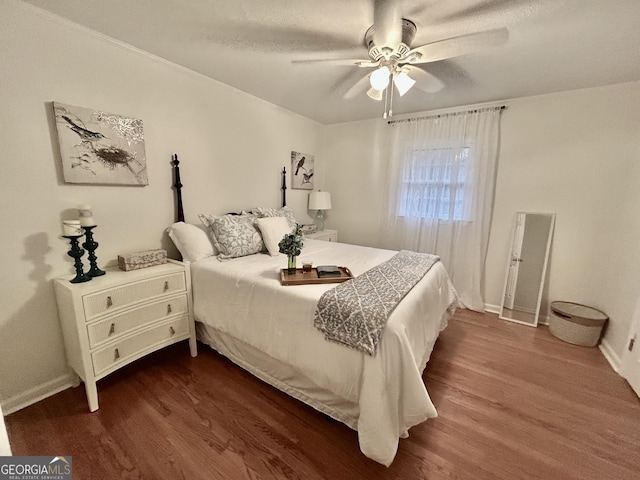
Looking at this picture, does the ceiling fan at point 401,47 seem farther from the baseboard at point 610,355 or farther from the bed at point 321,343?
the baseboard at point 610,355

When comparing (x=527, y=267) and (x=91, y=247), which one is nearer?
(x=91, y=247)

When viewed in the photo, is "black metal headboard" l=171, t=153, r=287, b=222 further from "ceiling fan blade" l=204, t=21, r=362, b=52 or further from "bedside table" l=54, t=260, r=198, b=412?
"ceiling fan blade" l=204, t=21, r=362, b=52

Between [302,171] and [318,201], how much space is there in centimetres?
49

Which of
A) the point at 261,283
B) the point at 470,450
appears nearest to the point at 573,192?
the point at 470,450

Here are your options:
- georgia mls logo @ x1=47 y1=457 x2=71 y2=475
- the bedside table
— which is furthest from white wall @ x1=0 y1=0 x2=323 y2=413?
georgia mls logo @ x1=47 y1=457 x2=71 y2=475

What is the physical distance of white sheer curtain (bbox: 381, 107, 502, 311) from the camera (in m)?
2.91

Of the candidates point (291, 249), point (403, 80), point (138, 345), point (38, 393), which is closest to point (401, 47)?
point (403, 80)

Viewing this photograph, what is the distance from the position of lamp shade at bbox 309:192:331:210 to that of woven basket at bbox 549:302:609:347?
281 centimetres

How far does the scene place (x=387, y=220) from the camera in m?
3.60

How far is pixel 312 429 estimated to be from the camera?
4.90 feet

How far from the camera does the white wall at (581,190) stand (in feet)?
7.45

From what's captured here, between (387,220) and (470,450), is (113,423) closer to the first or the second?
(470,450)

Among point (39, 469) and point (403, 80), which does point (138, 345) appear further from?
point (403, 80)

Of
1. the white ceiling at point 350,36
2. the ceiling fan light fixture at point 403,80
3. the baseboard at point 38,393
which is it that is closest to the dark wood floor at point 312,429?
the baseboard at point 38,393
